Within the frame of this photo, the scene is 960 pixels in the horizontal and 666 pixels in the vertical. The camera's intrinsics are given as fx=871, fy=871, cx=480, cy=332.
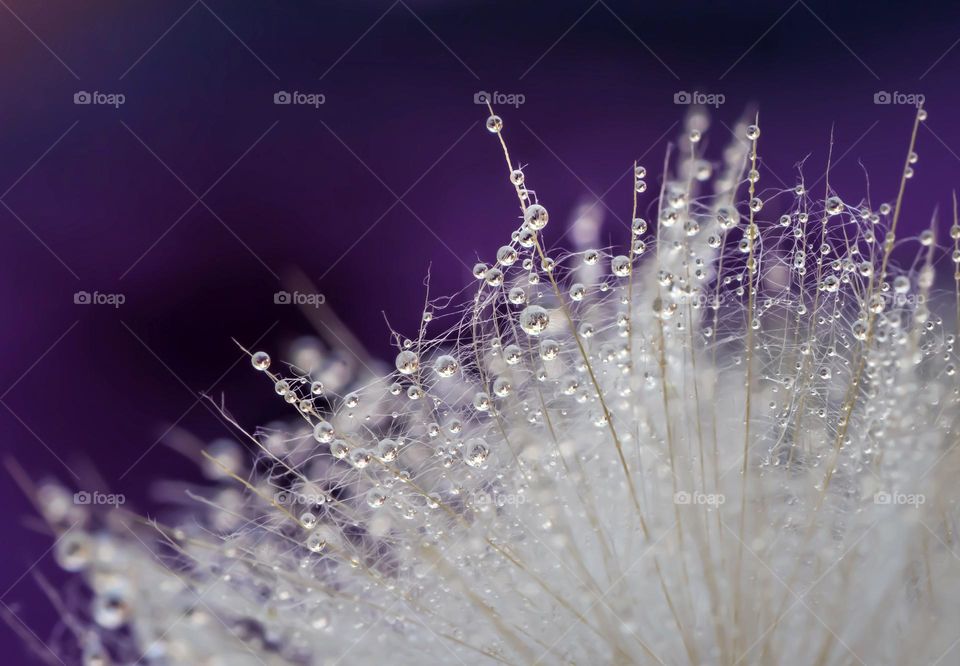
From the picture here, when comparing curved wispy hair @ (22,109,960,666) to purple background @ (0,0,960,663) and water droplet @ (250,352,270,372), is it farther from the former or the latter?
purple background @ (0,0,960,663)

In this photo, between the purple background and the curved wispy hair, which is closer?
the curved wispy hair

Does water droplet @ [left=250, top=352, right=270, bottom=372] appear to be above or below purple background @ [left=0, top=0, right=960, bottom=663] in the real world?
below

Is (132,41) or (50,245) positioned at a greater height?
(132,41)

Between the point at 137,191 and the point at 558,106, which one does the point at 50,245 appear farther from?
the point at 558,106

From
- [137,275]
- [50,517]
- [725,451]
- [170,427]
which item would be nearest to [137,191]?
[137,275]

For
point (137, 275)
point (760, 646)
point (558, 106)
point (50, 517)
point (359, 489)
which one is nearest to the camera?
point (760, 646)

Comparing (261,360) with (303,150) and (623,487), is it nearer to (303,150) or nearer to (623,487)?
(623,487)

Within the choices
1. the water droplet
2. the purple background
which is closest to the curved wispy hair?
the water droplet
